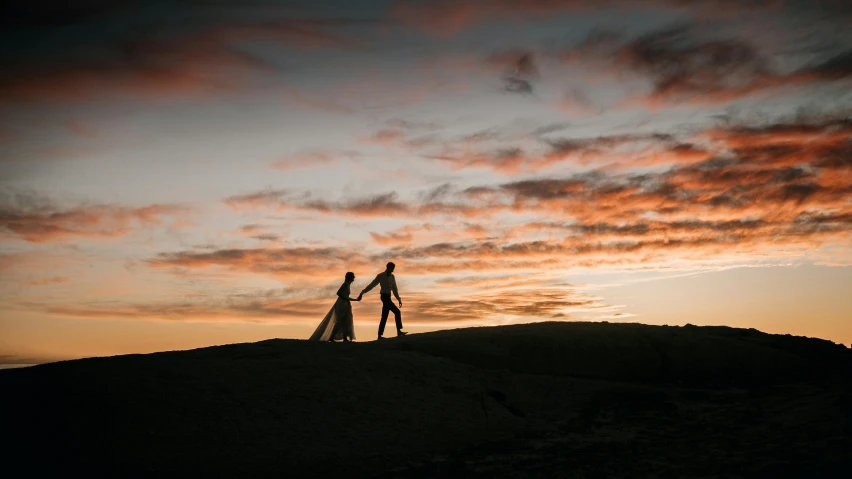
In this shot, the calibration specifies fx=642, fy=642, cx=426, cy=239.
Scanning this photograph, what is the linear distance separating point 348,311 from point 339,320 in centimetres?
37

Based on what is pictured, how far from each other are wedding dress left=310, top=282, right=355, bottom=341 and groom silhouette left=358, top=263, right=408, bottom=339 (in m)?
0.53

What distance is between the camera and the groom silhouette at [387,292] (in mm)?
18578

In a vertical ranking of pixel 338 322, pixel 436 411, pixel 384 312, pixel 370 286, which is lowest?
pixel 436 411

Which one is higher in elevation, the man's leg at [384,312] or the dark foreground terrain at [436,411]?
the man's leg at [384,312]

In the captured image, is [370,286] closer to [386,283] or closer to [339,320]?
[386,283]

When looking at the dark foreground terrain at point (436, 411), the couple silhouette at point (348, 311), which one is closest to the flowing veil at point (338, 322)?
the couple silhouette at point (348, 311)

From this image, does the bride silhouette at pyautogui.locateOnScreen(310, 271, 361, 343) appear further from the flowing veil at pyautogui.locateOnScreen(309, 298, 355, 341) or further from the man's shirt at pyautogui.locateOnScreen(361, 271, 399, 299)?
the man's shirt at pyautogui.locateOnScreen(361, 271, 399, 299)

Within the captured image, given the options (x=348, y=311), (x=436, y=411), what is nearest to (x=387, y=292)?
(x=348, y=311)

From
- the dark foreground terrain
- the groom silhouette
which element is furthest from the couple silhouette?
the dark foreground terrain

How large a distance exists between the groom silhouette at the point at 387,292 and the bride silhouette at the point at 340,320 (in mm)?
503

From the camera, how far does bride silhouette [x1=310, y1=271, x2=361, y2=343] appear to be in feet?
61.7

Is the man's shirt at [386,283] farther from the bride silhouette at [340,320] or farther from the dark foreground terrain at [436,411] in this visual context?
the dark foreground terrain at [436,411]

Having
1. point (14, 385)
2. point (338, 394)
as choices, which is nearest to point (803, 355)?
point (338, 394)

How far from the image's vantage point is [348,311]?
62.0 feet
